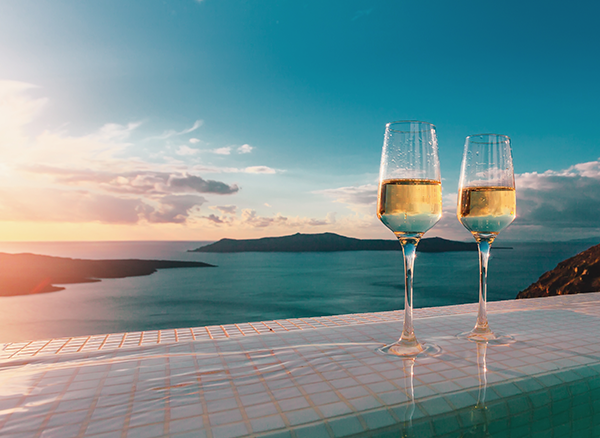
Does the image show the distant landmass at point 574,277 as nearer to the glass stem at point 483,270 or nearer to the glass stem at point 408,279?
the glass stem at point 483,270

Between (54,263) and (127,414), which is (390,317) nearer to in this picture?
(127,414)

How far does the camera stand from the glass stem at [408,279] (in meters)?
1.09

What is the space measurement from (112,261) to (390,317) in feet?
109

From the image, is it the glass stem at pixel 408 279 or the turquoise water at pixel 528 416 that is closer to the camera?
the turquoise water at pixel 528 416

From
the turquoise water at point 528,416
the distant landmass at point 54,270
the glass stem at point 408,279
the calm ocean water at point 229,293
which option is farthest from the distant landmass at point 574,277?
the distant landmass at point 54,270

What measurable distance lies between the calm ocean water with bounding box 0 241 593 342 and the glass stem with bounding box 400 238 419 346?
16.5 meters

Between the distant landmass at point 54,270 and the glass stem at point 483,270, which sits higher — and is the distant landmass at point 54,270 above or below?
below

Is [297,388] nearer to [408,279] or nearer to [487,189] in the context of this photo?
[408,279]

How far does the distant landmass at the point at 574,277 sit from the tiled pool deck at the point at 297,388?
479 cm

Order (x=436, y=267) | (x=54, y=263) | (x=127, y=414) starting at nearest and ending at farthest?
1. (x=127, y=414)
2. (x=54, y=263)
3. (x=436, y=267)

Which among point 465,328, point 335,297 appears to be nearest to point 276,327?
point 465,328

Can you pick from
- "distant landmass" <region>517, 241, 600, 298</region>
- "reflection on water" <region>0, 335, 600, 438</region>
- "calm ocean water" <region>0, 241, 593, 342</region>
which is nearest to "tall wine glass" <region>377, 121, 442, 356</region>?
"reflection on water" <region>0, 335, 600, 438</region>

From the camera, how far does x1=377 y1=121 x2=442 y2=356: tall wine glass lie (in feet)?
3.59

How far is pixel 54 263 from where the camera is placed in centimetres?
2744
